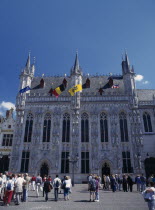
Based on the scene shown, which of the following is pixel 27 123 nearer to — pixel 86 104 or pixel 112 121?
pixel 86 104

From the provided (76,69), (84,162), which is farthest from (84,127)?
(76,69)

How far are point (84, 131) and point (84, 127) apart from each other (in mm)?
776

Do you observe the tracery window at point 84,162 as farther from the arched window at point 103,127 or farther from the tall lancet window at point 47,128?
the tall lancet window at point 47,128

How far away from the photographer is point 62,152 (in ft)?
99.0

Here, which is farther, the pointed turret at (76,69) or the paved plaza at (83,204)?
the pointed turret at (76,69)

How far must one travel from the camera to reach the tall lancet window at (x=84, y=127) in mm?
31120

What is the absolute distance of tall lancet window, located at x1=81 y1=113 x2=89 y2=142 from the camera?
31120mm

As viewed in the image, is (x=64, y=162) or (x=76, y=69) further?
(x=76, y=69)

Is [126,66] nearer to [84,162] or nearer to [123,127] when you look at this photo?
[123,127]

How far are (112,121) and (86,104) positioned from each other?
19.2 ft

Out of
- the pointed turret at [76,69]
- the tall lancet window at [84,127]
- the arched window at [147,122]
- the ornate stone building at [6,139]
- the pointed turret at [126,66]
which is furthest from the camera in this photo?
the pointed turret at [76,69]

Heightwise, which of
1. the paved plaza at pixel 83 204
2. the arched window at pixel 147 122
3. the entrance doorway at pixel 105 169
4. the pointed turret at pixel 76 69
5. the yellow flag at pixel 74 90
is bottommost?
the paved plaza at pixel 83 204

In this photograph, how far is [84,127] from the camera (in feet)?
105

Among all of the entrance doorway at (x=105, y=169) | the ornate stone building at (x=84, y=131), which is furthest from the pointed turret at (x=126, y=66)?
the entrance doorway at (x=105, y=169)
